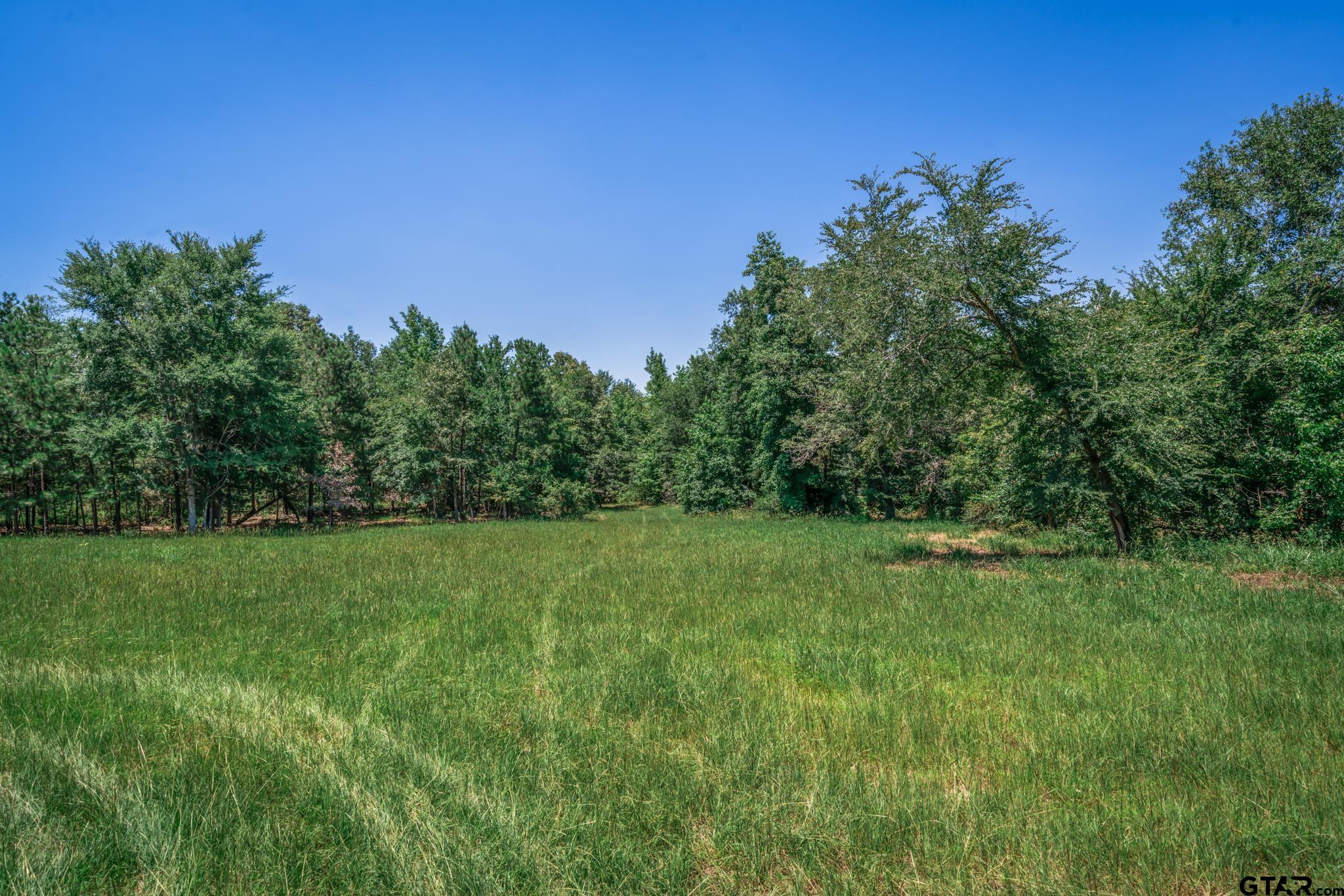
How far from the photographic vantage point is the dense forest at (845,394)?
522 inches

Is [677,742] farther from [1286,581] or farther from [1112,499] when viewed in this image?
[1112,499]

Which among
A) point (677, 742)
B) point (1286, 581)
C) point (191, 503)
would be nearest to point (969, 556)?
point (1286, 581)

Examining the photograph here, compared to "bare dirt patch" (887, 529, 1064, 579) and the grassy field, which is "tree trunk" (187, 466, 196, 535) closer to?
the grassy field

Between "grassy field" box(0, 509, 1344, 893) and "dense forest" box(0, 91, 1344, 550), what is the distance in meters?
5.92

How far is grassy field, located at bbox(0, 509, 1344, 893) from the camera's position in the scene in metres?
2.97

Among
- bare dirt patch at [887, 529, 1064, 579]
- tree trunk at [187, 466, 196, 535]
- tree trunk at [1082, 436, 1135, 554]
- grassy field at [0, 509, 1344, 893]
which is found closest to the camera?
grassy field at [0, 509, 1344, 893]

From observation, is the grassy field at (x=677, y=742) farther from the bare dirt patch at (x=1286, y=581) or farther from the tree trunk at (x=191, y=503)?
the tree trunk at (x=191, y=503)

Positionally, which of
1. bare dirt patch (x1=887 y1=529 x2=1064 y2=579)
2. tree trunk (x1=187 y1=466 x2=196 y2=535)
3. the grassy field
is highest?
tree trunk (x1=187 y1=466 x2=196 y2=535)

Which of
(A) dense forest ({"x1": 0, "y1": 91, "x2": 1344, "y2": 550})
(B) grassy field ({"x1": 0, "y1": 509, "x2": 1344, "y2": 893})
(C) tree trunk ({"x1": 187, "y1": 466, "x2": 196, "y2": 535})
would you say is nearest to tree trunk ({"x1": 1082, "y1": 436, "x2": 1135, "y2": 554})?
(A) dense forest ({"x1": 0, "y1": 91, "x2": 1344, "y2": 550})

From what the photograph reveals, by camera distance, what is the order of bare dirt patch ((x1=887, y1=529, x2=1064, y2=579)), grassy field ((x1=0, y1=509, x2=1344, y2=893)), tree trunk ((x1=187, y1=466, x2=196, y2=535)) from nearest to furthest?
grassy field ((x1=0, y1=509, x2=1344, y2=893)), bare dirt patch ((x1=887, y1=529, x2=1064, y2=579)), tree trunk ((x1=187, y1=466, x2=196, y2=535))

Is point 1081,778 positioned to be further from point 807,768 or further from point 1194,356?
point 1194,356

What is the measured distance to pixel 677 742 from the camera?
447cm

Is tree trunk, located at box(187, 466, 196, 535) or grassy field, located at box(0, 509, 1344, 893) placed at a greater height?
tree trunk, located at box(187, 466, 196, 535)

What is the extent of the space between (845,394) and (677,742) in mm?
11958
